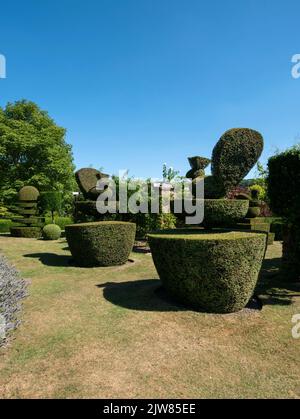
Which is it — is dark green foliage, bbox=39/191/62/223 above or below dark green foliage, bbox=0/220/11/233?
above

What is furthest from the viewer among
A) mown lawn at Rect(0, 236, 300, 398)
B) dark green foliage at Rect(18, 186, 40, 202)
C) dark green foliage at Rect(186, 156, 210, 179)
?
dark green foliage at Rect(18, 186, 40, 202)

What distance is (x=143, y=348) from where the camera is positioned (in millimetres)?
4863

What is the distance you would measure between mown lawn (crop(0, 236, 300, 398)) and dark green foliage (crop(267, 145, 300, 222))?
245cm

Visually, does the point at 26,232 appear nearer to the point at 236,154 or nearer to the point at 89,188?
the point at 89,188

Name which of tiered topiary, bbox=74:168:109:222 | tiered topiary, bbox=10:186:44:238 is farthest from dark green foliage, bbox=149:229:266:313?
tiered topiary, bbox=10:186:44:238

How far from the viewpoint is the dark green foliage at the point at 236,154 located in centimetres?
707

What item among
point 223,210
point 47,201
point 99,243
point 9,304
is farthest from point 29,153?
point 223,210

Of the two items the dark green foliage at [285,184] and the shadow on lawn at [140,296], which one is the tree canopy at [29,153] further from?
the dark green foliage at [285,184]

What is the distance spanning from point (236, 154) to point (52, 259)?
881 centimetres

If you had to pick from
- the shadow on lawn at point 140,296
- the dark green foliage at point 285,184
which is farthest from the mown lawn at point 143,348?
the dark green foliage at point 285,184

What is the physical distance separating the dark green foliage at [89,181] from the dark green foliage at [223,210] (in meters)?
9.88

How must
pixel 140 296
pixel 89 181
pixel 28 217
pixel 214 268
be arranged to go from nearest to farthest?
pixel 214 268 < pixel 140 296 < pixel 89 181 < pixel 28 217

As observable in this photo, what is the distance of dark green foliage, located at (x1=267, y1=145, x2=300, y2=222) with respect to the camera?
8430 mm

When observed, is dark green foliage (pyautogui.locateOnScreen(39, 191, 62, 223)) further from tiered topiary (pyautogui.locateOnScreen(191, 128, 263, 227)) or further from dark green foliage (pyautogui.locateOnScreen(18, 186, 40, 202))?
tiered topiary (pyautogui.locateOnScreen(191, 128, 263, 227))
